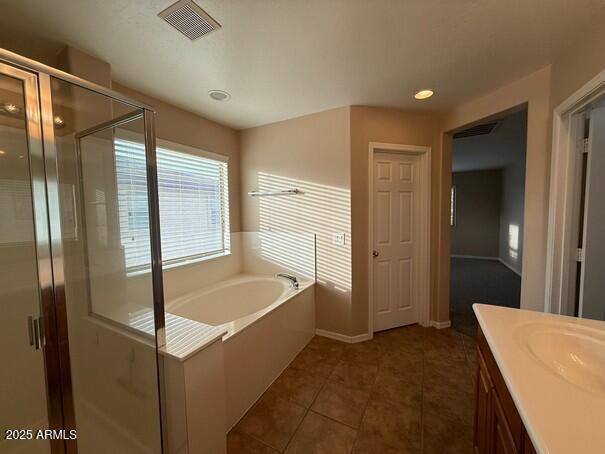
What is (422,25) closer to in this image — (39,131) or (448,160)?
(448,160)

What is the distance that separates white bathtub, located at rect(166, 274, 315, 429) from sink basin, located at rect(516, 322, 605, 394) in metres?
1.47

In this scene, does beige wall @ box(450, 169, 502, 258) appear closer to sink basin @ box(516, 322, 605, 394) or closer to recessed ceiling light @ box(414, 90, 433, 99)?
recessed ceiling light @ box(414, 90, 433, 99)

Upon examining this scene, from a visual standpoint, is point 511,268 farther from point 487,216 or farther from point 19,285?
point 19,285

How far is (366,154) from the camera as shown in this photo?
2.37m

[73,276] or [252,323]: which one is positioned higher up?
[73,276]

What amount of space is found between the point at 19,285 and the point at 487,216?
325 inches

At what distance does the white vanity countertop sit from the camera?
531 mm

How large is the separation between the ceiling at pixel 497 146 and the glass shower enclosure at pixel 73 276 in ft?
12.1

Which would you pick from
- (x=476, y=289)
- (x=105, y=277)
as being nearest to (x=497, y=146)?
(x=476, y=289)

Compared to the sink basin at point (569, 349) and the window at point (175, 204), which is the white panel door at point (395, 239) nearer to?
the sink basin at point (569, 349)

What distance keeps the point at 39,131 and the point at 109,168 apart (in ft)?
1.72

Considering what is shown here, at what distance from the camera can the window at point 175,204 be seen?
1.39 meters

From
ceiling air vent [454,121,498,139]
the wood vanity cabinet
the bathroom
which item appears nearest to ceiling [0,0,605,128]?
the bathroom

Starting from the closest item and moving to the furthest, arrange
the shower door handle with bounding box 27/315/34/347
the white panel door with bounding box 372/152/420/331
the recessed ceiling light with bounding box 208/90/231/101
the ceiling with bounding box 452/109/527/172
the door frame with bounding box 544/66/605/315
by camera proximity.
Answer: the shower door handle with bounding box 27/315/34/347 < the door frame with bounding box 544/66/605/315 < the recessed ceiling light with bounding box 208/90/231/101 < the white panel door with bounding box 372/152/420/331 < the ceiling with bounding box 452/109/527/172
